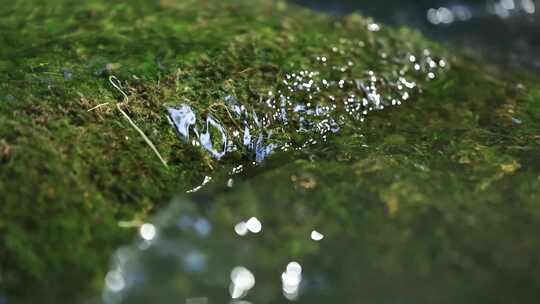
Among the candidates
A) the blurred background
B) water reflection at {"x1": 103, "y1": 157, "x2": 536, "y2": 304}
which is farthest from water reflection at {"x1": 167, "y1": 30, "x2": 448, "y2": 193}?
the blurred background

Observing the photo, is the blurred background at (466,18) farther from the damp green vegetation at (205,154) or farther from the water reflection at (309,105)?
the water reflection at (309,105)

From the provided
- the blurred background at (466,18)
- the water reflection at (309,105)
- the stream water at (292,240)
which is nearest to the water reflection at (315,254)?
the stream water at (292,240)

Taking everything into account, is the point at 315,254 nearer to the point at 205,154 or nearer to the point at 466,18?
the point at 205,154

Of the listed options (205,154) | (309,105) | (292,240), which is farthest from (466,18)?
(292,240)

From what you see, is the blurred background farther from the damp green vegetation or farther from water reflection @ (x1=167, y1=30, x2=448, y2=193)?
water reflection @ (x1=167, y1=30, x2=448, y2=193)

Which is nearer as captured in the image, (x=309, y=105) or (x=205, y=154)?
(x=205, y=154)

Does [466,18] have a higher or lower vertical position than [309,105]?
lower

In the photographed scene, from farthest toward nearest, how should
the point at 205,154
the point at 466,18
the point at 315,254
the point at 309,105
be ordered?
the point at 466,18
the point at 309,105
the point at 205,154
the point at 315,254
